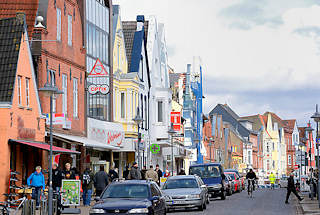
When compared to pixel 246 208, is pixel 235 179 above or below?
above

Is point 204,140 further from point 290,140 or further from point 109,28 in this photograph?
point 290,140

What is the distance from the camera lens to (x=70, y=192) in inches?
928

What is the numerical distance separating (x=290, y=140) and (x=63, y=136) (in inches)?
5217

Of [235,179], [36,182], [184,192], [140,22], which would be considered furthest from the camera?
[140,22]

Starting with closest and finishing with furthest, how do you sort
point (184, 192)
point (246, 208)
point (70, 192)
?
point (70, 192), point (184, 192), point (246, 208)

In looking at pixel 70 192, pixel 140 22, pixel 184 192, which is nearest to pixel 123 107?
pixel 140 22

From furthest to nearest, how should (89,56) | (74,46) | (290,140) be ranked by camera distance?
(290,140), (89,56), (74,46)

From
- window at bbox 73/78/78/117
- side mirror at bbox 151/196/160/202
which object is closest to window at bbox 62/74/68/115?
window at bbox 73/78/78/117

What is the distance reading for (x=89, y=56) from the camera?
38531 mm

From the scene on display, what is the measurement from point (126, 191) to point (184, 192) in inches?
313

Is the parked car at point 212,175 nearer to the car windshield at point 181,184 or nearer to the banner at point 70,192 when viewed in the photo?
the car windshield at point 181,184

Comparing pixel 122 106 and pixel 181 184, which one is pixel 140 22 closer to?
pixel 122 106

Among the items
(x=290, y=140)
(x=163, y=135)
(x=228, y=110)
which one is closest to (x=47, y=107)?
(x=163, y=135)

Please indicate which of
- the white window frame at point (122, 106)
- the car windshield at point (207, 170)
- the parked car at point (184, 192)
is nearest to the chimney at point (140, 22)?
the white window frame at point (122, 106)
